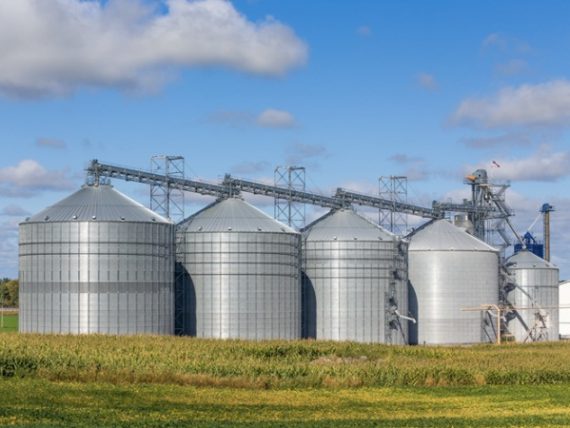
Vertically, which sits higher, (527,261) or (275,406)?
(527,261)

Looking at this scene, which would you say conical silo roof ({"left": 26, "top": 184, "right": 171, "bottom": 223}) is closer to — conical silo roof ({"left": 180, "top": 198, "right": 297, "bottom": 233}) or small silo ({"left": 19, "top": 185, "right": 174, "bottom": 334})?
small silo ({"left": 19, "top": 185, "right": 174, "bottom": 334})

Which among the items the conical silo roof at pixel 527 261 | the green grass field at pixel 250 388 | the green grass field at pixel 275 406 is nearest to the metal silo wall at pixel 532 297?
the conical silo roof at pixel 527 261

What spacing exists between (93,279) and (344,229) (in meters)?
31.2

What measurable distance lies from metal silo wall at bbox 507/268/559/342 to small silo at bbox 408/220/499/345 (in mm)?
Result: 8184

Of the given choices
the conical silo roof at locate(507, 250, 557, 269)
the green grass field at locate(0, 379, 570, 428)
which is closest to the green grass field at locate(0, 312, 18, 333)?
the conical silo roof at locate(507, 250, 557, 269)

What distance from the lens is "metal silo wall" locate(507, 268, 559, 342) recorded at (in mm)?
129750

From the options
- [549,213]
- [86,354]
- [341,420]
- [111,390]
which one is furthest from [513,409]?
[549,213]

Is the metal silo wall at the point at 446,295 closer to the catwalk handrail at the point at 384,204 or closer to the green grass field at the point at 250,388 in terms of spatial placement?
the catwalk handrail at the point at 384,204

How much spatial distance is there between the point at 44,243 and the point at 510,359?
134 feet

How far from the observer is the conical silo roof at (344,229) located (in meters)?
110

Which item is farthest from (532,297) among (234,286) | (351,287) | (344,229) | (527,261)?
(234,286)

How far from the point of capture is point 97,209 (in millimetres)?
93188

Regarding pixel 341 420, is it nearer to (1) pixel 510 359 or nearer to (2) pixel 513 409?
(2) pixel 513 409

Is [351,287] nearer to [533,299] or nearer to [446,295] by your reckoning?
[446,295]
